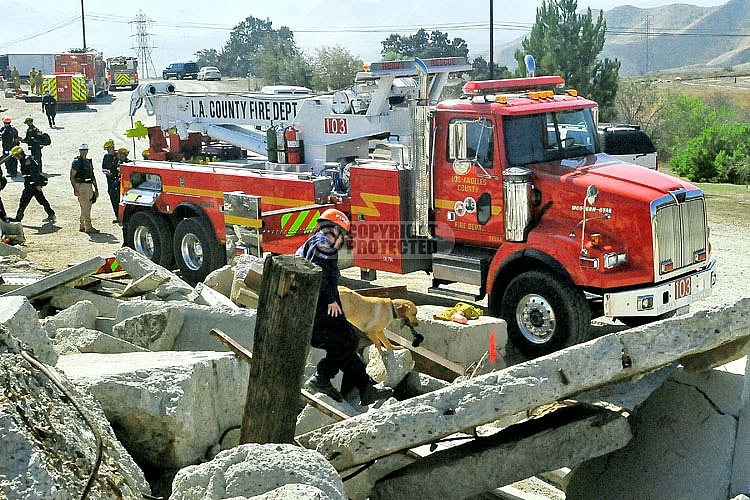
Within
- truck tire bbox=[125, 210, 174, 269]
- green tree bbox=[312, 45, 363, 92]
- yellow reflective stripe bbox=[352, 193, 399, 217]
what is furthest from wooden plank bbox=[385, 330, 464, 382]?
green tree bbox=[312, 45, 363, 92]

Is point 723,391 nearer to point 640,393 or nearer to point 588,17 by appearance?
point 640,393

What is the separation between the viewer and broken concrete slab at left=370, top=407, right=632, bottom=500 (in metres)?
5.11

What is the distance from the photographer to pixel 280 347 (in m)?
4.66

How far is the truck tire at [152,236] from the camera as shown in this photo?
13258 mm

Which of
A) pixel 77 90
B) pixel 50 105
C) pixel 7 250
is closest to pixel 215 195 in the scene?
pixel 7 250

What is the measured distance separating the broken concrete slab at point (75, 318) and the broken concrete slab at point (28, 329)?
6.54ft

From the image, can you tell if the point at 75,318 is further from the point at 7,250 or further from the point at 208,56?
the point at 208,56

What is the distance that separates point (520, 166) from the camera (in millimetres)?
9586

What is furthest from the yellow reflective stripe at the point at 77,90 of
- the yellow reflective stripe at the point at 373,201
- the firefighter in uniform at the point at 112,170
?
the yellow reflective stripe at the point at 373,201

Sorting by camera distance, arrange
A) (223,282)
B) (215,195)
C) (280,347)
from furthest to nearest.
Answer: (215,195) → (223,282) → (280,347)

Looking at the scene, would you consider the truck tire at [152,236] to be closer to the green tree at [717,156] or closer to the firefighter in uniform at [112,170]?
the firefighter in uniform at [112,170]

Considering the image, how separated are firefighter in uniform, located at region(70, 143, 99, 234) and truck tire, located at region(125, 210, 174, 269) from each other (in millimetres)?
2863

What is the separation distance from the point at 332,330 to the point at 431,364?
1.33 meters

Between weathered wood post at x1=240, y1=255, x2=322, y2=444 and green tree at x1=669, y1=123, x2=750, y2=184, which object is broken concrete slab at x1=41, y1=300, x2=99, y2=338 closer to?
weathered wood post at x1=240, y1=255, x2=322, y2=444
